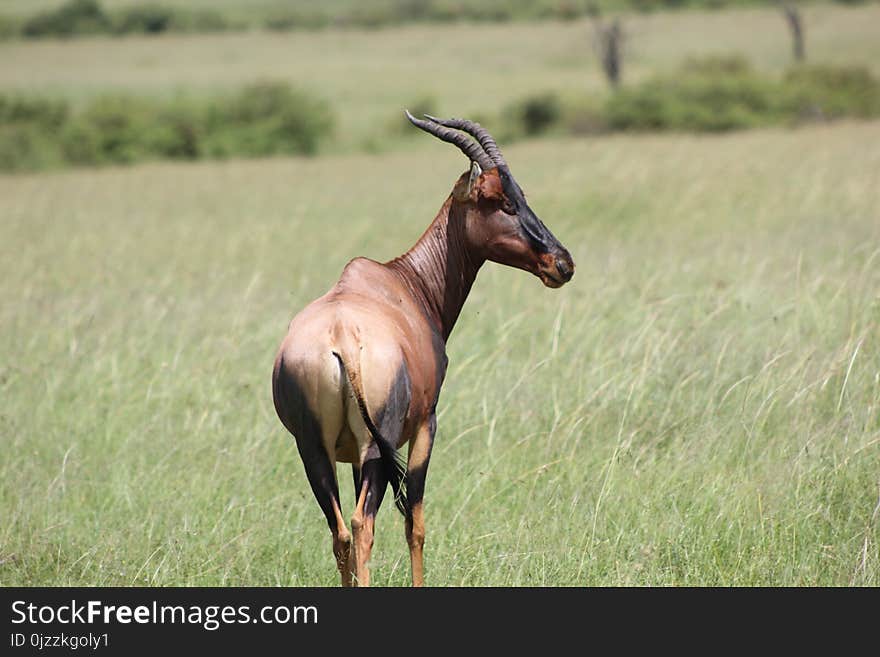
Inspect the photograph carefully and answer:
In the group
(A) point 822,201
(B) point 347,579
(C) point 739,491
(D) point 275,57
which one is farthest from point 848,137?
(D) point 275,57

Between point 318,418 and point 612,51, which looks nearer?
point 318,418

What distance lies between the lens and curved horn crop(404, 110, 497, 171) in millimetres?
4625

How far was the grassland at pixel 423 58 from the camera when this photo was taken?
4788 centimetres

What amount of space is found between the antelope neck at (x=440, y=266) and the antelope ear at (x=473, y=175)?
0.20m

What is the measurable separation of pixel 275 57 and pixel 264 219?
46700 mm

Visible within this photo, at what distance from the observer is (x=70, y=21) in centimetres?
6475

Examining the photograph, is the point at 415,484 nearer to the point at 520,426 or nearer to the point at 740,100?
the point at 520,426

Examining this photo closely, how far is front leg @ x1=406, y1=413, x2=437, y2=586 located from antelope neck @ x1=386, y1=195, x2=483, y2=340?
623mm

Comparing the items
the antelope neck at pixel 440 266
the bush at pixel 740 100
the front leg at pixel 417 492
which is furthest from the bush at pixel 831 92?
the front leg at pixel 417 492

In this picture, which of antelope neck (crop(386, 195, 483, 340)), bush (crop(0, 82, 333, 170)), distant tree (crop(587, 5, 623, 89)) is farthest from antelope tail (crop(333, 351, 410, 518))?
distant tree (crop(587, 5, 623, 89))

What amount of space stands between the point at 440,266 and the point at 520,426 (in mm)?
2176

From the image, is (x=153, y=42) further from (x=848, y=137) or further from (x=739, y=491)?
(x=739, y=491)

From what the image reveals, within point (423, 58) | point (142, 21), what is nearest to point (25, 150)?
point (423, 58)

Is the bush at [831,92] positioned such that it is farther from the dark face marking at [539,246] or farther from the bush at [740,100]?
the dark face marking at [539,246]
